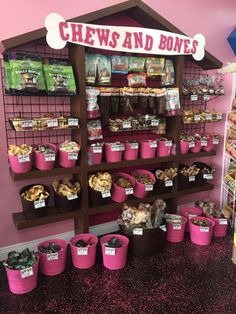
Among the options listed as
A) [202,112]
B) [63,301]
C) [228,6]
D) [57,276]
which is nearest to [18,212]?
[57,276]

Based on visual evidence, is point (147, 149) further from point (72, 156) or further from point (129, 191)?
point (72, 156)

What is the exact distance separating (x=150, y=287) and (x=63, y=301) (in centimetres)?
59

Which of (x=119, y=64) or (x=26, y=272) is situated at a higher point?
(x=119, y=64)

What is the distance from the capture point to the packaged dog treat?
2.29m

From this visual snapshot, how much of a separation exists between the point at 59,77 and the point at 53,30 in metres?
0.31

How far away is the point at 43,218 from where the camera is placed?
2.13 meters

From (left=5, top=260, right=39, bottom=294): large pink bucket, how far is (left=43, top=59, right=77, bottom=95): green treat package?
121 cm

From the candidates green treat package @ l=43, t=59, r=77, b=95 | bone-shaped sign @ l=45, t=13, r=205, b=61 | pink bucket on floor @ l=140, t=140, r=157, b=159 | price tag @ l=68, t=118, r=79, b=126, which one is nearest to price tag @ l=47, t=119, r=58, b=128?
price tag @ l=68, t=118, r=79, b=126

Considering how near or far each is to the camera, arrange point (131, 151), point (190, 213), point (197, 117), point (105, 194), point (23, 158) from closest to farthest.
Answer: point (23, 158)
point (105, 194)
point (131, 151)
point (197, 117)
point (190, 213)

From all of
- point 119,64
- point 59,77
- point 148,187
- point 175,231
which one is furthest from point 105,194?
point 119,64

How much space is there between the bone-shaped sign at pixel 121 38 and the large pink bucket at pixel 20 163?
2.59ft

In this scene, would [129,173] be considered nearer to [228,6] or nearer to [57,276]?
[57,276]

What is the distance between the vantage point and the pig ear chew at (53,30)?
1850 mm

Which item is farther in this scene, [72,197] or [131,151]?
[131,151]
